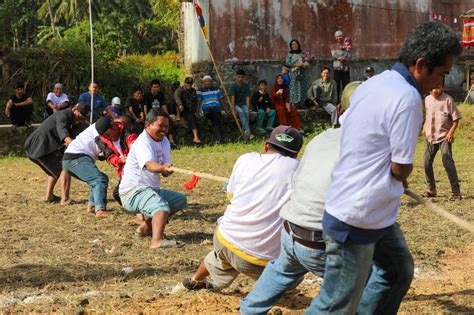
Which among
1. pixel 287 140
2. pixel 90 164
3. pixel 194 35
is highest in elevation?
pixel 194 35

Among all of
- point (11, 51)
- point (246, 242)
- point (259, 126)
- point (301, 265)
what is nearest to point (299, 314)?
point (246, 242)

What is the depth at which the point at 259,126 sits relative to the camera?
20.0 metres

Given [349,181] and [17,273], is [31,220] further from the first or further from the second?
[349,181]

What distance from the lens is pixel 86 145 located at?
10.3 meters

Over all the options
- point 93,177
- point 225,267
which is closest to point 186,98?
point 93,177

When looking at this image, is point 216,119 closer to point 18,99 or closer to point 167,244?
point 18,99

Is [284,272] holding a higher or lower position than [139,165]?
lower

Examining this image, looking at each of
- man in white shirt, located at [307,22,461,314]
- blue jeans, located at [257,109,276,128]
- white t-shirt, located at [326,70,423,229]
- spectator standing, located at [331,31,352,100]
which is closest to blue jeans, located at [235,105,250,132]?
blue jeans, located at [257,109,276,128]

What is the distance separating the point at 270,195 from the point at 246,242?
0.37 meters

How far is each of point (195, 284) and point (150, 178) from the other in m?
2.13

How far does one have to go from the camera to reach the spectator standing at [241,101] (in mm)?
19562

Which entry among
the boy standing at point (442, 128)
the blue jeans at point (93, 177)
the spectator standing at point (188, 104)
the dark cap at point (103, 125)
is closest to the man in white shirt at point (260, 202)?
the dark cap at point (103, 125)

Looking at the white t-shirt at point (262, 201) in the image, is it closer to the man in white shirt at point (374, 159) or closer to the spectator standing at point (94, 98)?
the man in white shirt at point (374, 159)

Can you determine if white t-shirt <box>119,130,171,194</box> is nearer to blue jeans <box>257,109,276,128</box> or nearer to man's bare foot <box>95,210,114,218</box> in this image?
man's bare foot <box>95,210,114,218</box>
